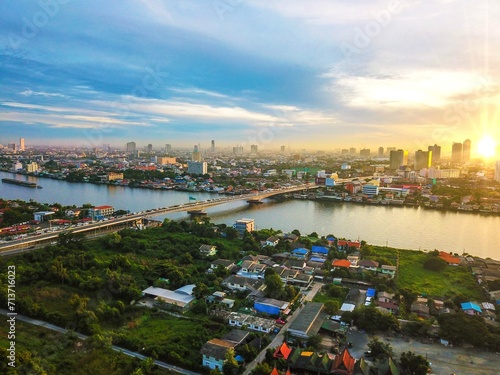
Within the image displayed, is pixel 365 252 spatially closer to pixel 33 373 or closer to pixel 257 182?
pixel 33 373

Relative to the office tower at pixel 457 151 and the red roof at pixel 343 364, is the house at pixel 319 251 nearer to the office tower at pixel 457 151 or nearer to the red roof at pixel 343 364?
the red roof at pixel 343 364

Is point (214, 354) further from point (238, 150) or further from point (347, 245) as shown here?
point (238, 150)

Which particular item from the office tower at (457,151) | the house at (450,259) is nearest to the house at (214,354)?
the house at (450,259)

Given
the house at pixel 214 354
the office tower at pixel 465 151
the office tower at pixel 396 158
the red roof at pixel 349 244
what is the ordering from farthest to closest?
the office tower at pixel 465 151 → the office tower at pixel 396 158 → the red roof at pixel 349 244 → the house at pixel 214 354

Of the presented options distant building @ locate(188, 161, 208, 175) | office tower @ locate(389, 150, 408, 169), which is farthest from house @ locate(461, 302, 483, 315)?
office tower @ locate(389, 150, 408, 169)

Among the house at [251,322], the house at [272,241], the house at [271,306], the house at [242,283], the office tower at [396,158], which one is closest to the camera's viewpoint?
the house at [251,322]
